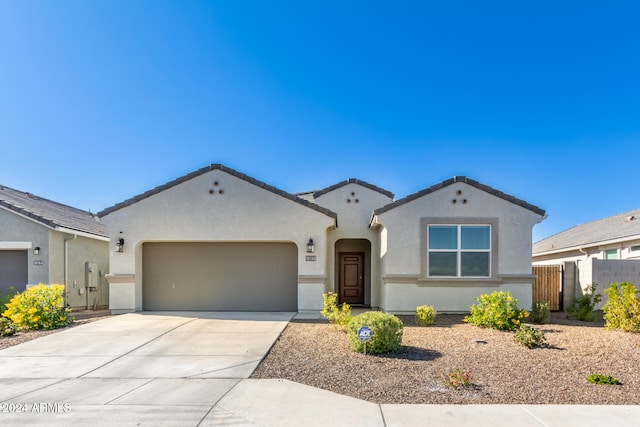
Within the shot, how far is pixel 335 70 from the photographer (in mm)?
13047

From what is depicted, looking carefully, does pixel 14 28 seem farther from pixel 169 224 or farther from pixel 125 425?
pixel 125 425

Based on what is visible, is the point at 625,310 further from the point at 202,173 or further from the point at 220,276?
the point at 202,173

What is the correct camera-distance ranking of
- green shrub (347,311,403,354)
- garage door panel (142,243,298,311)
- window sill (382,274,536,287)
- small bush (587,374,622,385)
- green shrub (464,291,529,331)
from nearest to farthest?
small bush (587,374,622,385), green shrub (347,311,403,354), green shrub (464,291,529,331), window sill (382,274,536,287), garage door panel (142,243,298,311)

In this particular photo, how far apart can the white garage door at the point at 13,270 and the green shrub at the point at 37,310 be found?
9.92 ft

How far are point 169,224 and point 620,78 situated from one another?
15612 millimetres

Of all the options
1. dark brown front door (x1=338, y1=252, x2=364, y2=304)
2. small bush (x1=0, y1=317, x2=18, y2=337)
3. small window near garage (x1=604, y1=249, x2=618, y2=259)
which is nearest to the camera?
small bush (x1=0, y1=317, x2=18, y2=337)

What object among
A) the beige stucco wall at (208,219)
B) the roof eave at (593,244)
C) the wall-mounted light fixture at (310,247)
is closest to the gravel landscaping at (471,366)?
the wall-mounted light fixture at (310,247)

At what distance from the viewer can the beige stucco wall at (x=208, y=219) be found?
11109 millimetres

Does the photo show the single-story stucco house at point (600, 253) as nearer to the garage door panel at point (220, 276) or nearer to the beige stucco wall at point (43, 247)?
the garage door panel at point (220, 276)

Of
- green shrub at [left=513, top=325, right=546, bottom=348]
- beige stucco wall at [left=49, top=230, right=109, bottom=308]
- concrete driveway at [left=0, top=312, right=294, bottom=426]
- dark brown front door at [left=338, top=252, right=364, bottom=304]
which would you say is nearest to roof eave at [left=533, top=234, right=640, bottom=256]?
green shrub at [left=513, top=325, right=546, bottom=348]

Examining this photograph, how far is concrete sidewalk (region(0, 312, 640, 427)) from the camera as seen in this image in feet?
13.1

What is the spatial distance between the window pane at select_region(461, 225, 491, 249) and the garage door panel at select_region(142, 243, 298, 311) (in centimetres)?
522

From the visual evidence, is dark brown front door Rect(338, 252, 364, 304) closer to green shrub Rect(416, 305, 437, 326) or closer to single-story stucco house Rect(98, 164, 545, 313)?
single-story stucco house Rect(98, 164, 545, 313)

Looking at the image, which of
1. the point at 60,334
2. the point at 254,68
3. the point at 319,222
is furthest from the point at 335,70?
the point at 60,334
